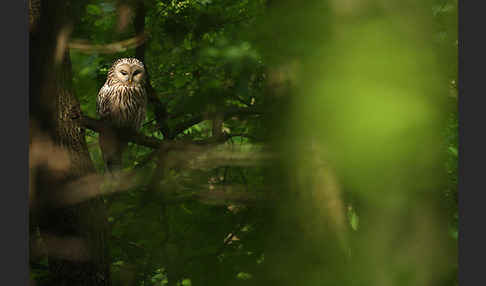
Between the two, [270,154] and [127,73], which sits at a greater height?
[270,154]

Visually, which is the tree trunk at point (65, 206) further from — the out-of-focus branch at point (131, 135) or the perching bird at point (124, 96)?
the perching bird at point (124, 96)

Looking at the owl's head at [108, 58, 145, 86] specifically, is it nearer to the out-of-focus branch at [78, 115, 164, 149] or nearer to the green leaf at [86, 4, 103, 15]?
the green leaf at [86, 4, 103, 15]

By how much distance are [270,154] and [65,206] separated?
1732 millimetres

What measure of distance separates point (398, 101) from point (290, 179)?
1.60ft

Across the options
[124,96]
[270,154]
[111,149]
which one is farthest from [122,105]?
[270,154]

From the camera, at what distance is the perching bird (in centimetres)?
346

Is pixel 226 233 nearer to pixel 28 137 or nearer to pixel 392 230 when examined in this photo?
pixel 28 137

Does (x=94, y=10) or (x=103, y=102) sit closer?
(x=94, y=10)

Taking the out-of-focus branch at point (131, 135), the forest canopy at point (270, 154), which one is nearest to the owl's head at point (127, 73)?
the forest canopy at point (270, 154)

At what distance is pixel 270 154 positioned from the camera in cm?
96

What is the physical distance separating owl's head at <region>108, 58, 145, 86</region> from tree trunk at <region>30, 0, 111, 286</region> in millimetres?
924

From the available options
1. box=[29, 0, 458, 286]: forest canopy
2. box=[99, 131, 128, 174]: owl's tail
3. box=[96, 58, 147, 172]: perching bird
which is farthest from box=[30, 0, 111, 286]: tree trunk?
box=[96, 58, 147, 172]: perching bird

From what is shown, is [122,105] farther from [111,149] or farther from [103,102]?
[111,149]

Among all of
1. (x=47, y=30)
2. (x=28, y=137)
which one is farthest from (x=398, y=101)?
(x=28, y=137)
